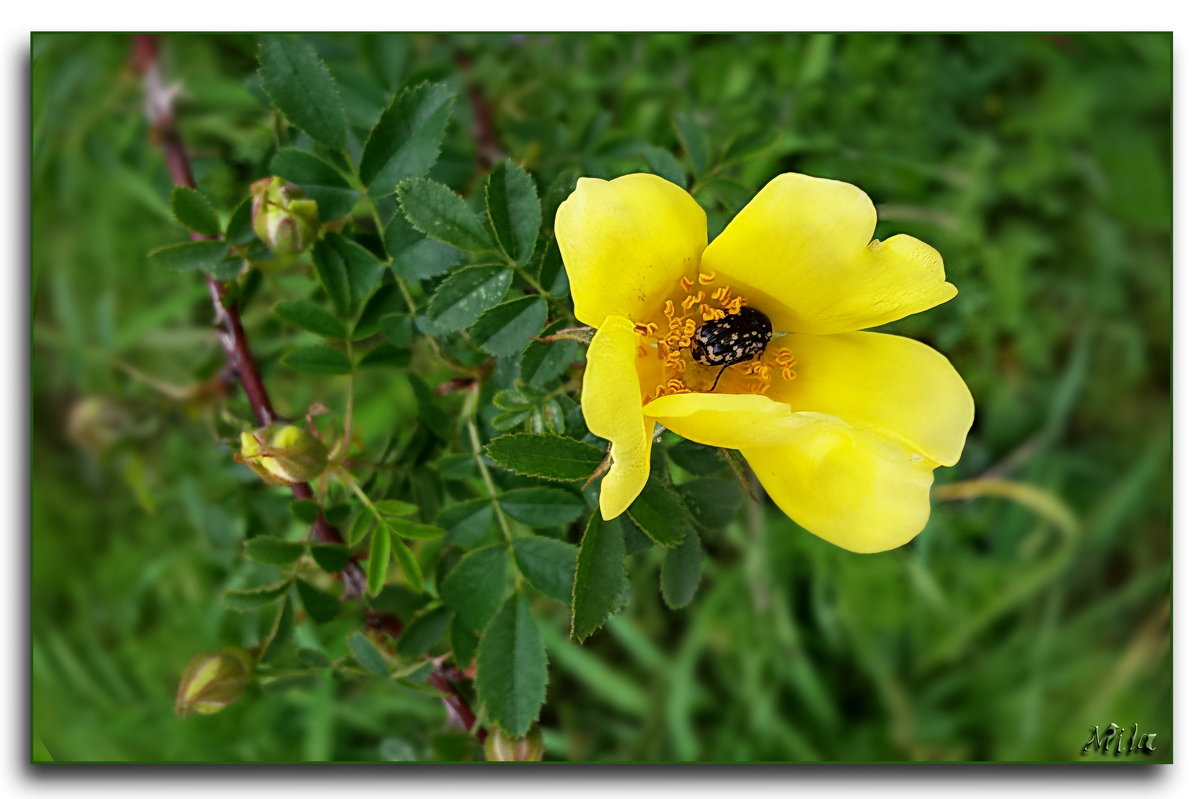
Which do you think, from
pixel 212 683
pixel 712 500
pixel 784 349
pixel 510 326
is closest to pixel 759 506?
pixel 712 500

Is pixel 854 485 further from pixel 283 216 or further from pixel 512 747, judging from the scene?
pixel 283 216

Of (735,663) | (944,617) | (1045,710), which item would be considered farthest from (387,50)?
(1045,710)

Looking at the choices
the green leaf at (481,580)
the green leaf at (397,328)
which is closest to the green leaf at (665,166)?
the green leaf at (397,328)

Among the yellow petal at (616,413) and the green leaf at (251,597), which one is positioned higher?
the yellow petal at (616,413)

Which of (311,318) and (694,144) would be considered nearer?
(311,318)

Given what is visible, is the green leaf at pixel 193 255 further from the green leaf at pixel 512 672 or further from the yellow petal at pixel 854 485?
the yellow petal at pixel 854 485

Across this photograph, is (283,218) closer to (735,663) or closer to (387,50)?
(387,50)
